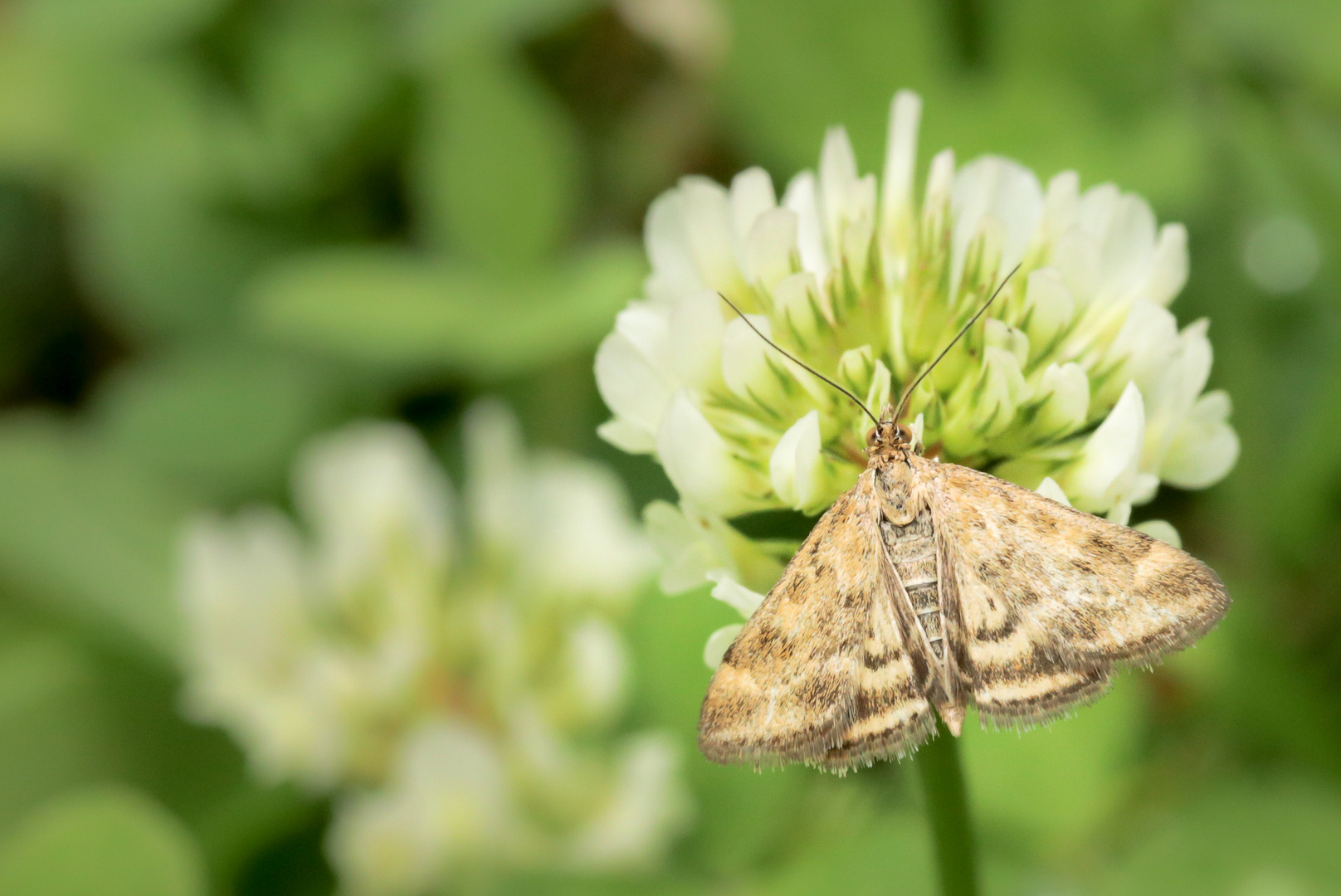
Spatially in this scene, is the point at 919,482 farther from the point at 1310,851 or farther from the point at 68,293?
the point at 68,293

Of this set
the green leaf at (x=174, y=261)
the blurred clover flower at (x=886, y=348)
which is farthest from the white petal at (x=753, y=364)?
the green leaf at (x=174, y=261)

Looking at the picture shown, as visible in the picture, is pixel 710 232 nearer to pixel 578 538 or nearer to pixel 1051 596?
pixel 1051 596

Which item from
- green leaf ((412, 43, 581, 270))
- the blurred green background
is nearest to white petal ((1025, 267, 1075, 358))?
the blurred green background

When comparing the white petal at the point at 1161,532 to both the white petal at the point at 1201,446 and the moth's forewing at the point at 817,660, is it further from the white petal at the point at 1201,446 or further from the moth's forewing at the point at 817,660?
the moth's forewing at the point at 817,660

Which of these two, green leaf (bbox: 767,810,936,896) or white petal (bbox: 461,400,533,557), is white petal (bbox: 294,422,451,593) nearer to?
white petal (bbox: 461,400,533,557)

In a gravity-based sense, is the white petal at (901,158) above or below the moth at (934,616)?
above

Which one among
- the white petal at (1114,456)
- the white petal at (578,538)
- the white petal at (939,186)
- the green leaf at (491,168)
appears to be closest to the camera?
the white petal at (1114,456)
